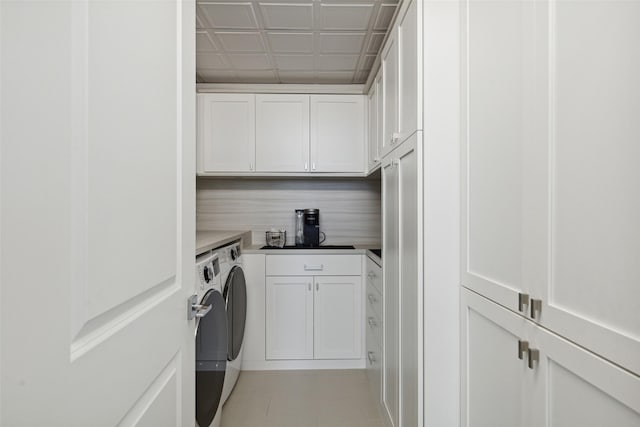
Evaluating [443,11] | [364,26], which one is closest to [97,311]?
[443,11]

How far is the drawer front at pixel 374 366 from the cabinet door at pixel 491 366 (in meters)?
0.90

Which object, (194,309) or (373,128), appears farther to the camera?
(373,128)

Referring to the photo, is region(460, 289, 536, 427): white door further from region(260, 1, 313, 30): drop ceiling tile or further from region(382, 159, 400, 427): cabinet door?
region(260, 1, 313, 30): drop ceiling tile

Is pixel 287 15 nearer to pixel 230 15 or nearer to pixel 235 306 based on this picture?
pixel 230 15

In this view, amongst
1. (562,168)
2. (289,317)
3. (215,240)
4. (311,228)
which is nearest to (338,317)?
(289,317)

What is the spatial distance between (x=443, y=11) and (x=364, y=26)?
0.94 meters

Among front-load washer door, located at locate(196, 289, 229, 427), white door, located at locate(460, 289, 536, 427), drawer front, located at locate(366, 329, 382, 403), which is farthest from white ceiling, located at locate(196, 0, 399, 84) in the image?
drawer front, located at locate(366, 329, 382, 403)

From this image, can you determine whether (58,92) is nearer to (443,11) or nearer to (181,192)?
(181,192)

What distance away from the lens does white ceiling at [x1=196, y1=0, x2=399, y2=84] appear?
6.30 ft

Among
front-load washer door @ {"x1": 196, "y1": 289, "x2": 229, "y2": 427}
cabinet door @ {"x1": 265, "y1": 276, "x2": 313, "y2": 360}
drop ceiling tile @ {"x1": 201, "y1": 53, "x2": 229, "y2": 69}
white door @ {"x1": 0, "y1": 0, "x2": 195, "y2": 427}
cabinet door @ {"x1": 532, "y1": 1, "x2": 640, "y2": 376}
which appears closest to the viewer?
white door @ {"x1": 0, "y1": 0, "x2": 195, "y2": 427}

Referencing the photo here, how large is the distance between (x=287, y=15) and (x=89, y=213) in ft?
6.06

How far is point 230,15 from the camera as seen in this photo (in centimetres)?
198

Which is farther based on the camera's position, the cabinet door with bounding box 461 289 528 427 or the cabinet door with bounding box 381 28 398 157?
the cabinet door with bounding box 381 28 398 157

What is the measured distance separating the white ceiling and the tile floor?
2249 mm
